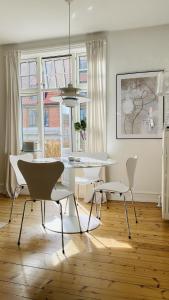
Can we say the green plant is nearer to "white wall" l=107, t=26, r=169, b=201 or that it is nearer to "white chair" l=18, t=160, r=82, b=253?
"white wall" l=107, t=26, r=169, b=201

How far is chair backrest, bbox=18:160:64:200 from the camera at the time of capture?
2.46 m

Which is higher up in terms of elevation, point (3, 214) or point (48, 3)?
point (48, 3)

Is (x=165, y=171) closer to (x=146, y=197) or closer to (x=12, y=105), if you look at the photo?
(x=146, y=197)

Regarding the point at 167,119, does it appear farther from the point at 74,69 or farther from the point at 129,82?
the point at 74,69

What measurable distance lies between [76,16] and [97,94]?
1.16 m

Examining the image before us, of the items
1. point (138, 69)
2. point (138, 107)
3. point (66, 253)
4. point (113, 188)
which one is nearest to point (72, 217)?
point (113, 188)

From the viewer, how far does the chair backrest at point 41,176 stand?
2.46 metres

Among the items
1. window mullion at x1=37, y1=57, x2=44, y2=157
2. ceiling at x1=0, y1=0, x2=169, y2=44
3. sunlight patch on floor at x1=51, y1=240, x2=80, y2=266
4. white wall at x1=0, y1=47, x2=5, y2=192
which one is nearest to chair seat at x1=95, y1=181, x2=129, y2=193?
sunlight patch on floor at x1=51, y1=240, x2=80, y2=266

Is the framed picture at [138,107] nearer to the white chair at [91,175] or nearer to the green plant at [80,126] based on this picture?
the green plant at [80,126]

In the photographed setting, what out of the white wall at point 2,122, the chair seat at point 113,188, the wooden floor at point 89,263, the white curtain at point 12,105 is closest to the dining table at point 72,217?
the wooden floor at point 89,263

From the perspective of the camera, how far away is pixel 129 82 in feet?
13.6

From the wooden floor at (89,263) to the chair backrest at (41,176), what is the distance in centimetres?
54

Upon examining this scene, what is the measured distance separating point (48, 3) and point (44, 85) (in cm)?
168

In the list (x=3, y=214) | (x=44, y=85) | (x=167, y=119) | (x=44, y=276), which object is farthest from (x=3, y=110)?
(x=44, y=276)
